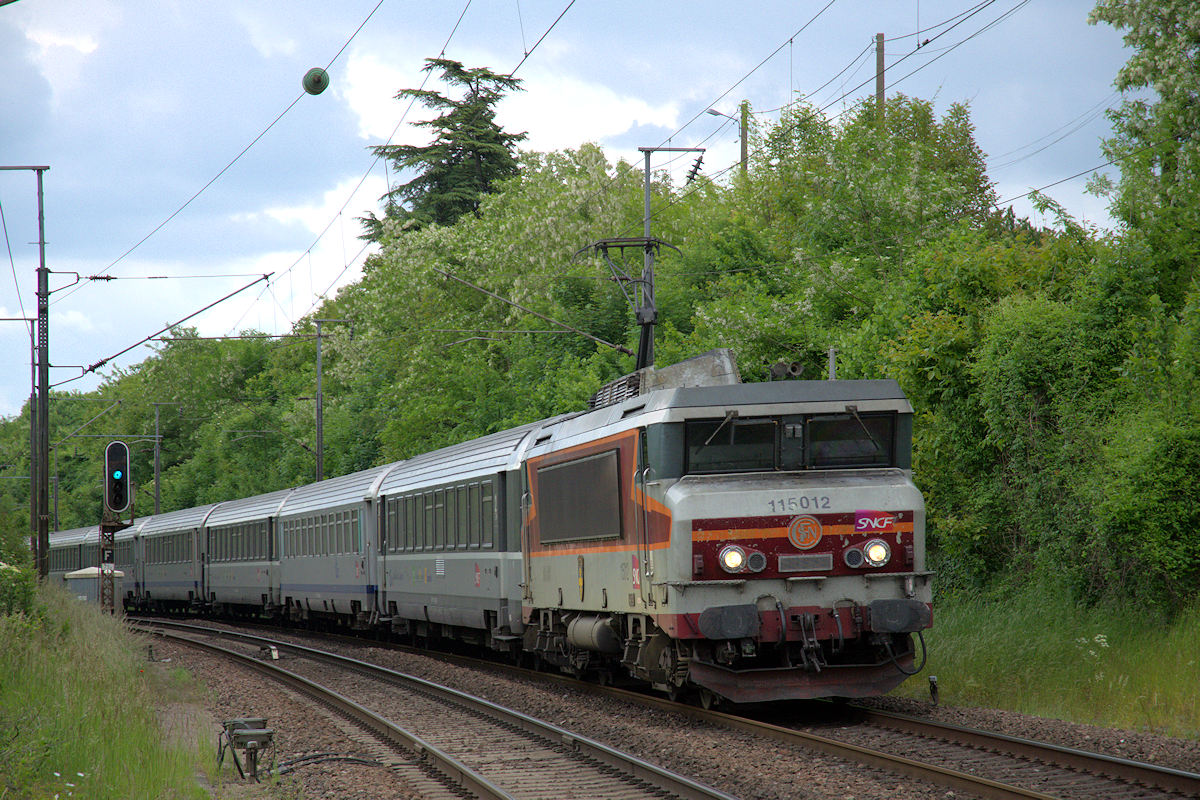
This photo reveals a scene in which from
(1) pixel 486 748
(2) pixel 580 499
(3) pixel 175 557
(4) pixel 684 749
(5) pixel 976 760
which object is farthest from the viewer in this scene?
(3) pixel 175 557

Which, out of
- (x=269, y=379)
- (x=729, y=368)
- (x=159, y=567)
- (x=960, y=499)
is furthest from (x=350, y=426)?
(x=729, y=368)

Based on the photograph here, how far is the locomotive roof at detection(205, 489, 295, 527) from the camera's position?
35.1m

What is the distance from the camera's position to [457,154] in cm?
5831

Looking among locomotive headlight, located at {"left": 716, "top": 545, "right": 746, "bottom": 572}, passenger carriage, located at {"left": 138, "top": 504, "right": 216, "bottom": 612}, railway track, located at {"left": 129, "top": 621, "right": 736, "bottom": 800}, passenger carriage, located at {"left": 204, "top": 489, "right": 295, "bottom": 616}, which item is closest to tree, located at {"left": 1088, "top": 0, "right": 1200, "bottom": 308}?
locomotive headlight, located at {"left": 716, "top": 545, "right": 746, "bottom": 572}

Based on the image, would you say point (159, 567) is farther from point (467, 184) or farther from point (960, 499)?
point (960, 499)

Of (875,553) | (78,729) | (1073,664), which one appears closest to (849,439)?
(875,553)

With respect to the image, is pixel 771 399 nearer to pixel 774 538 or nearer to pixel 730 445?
pixel 730 445

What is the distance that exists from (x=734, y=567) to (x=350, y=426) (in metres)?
44.7

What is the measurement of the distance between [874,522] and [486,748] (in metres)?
3.97

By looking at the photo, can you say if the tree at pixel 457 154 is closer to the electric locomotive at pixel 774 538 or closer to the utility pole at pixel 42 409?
the utility pole at pixel 42 409

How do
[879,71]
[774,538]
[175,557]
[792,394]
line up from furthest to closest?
1. [175,557]
2. [879,71]
3. [792,394]
4. [774,538]

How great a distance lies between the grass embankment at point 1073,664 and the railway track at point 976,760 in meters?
1.69

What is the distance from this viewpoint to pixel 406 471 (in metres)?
24.8

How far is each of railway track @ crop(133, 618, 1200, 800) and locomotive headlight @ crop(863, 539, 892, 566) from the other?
4.43 feet
